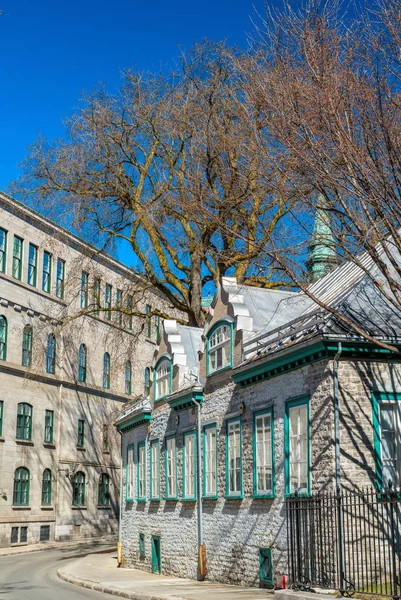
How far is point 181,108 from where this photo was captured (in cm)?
3108

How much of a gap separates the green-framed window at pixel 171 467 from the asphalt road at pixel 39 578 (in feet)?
12.9

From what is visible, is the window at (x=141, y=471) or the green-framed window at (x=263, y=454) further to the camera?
the window at (x=141, y=471)

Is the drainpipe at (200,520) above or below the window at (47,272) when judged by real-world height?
below

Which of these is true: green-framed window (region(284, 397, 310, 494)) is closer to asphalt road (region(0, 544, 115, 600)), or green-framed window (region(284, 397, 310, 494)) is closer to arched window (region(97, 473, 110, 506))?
asphalt road (region(0, 544, 115, 600))

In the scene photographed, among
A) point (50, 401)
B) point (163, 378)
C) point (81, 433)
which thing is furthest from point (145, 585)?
point (81, 433)

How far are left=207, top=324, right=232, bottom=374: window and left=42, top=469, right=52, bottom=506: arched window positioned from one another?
28627 millimetres

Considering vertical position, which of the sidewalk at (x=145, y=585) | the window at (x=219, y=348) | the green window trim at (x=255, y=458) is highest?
the window at (x=219, y=348)

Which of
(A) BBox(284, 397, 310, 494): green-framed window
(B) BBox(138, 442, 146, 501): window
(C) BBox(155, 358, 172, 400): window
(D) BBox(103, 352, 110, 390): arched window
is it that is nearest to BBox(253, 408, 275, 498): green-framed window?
(A) BBox(284, 397, 310, 494): green-framed window

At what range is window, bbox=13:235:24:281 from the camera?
Answer: 47500 mm

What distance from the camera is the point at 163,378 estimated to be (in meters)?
27.6

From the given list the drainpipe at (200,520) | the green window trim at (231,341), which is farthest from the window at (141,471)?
the green window trim at (231,341)

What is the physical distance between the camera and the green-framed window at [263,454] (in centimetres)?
1900

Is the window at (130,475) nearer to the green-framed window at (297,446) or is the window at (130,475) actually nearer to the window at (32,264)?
the green-framed window at (297,446)

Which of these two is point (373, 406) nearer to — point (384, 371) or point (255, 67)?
point (384, 371)
